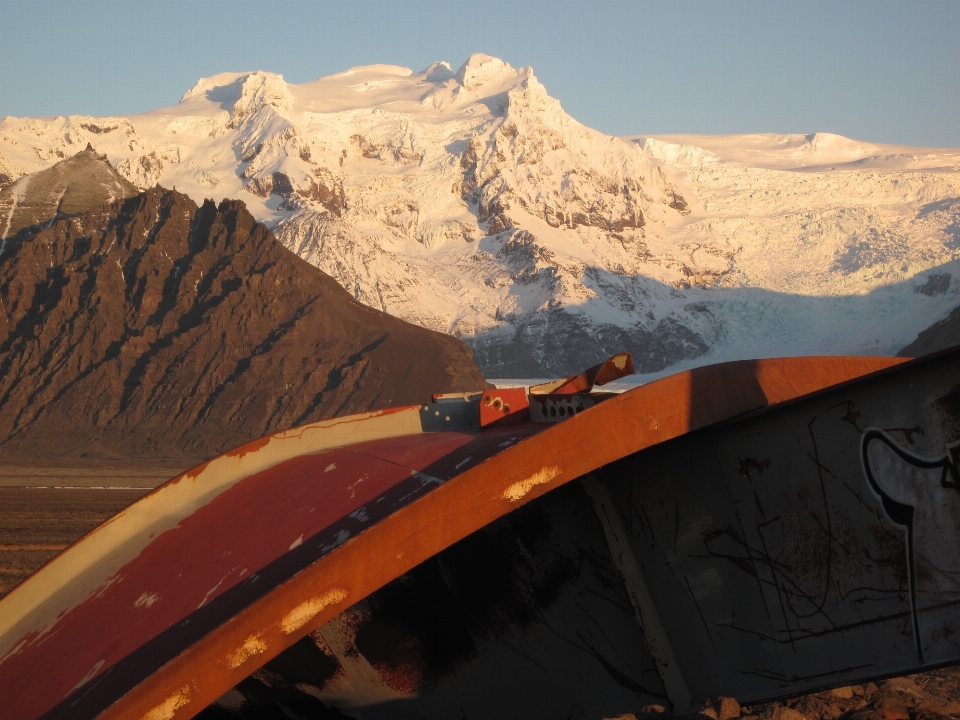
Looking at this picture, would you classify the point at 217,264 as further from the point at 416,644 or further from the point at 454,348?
the point at 416,644

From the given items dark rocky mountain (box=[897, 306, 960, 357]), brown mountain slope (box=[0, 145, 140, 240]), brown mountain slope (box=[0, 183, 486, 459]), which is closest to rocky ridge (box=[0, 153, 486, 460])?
brown mountain slope (box=[0, 183, 486, 459])

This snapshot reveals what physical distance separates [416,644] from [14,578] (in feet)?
36.9

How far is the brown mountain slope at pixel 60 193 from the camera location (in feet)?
246

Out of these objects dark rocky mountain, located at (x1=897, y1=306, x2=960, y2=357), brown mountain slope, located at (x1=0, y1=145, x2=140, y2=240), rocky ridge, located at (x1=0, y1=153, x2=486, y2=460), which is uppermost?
Answer: brown mountain slope, located at (x1=0, y1=145, x2=140, y2=240)

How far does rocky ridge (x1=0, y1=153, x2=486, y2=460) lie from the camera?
63.5 m

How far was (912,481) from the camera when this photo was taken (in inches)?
178

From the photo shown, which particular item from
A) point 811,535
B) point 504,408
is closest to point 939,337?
point 504,408

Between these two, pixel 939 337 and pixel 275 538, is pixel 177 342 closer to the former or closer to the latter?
pixel 939 337

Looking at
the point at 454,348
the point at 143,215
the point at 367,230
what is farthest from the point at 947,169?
the point at 143,215

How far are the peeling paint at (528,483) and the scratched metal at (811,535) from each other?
117 cm

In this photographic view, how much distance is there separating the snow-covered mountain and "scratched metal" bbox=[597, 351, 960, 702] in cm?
11771

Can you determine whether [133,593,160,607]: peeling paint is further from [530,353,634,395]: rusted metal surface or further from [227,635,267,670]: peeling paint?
[530,353,634,395]: rusted metal surface

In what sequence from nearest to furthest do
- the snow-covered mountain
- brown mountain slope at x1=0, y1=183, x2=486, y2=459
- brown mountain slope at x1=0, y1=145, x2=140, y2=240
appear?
brown mountain slope at x1=0, y1=183, x2=486, y2=459 → brown mountain slope at x1=0, y1=145, x2=140, y2=240 → the snow-covered mountain

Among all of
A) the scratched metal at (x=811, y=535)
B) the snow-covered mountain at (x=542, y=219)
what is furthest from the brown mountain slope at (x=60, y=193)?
the scratched metal at (x=811, y=535)
